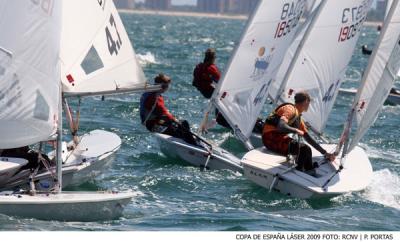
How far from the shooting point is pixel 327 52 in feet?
44.8

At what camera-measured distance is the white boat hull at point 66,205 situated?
9383 millimetres

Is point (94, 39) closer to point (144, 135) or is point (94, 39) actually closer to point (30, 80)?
point (30, 80)

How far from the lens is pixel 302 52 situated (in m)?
13.9

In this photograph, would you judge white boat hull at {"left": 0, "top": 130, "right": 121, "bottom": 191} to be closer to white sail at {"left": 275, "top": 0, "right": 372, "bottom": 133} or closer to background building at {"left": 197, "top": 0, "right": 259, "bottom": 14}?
white sail at {"left": 275, "top": 0, "right": 372, "bottom": 133}

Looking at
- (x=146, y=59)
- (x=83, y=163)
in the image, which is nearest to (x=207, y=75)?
(x=83, y=163)

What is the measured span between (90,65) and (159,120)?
2.61 m

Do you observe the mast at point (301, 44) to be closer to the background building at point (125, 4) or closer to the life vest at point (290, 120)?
the life vest at point (290, 120)

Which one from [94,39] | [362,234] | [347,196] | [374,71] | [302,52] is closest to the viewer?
[362,234]

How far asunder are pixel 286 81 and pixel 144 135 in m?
2.53

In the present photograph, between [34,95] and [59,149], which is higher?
[34,95]

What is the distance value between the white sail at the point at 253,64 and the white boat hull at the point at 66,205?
369cm

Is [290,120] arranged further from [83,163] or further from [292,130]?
[83,163]

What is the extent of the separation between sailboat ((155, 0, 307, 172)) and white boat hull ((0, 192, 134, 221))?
326cm

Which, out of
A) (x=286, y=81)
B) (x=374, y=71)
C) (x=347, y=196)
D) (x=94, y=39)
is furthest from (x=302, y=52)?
(x=94, y=39)
